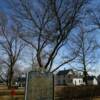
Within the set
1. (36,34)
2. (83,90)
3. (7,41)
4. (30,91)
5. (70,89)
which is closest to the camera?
(30,91)

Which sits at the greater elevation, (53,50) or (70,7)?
(70,7)

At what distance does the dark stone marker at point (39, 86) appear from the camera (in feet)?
44.4

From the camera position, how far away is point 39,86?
1374cm

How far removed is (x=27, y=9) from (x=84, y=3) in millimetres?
5899

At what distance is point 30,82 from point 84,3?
16.7 metres

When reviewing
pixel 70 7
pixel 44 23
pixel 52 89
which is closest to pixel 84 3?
pixel 70 7

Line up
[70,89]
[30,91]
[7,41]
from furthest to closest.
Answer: [7,41] → [70,89] → [30,91]

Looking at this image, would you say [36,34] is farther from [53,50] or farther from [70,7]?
[70,7]

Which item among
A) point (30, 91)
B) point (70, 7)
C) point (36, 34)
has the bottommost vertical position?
point (30, 91)

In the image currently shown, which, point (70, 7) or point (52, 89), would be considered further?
point (70, 7)

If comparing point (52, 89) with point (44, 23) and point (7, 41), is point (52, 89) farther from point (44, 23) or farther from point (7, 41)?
point (7, 41)

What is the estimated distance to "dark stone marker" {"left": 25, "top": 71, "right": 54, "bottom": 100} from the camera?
44.4 feet

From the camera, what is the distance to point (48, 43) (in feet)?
101

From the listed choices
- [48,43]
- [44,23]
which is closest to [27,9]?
[44,23]
